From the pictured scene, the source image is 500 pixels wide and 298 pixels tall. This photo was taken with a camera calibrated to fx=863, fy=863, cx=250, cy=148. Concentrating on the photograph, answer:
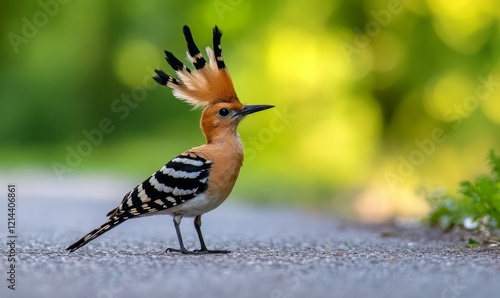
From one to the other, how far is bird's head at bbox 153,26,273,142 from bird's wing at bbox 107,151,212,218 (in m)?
0.36

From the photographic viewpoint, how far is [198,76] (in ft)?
22.5

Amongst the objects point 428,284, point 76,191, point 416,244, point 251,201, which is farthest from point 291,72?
point 428,284

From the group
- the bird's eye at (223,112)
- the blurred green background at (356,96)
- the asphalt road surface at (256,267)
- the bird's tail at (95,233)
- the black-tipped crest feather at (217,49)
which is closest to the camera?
the asphalt road surface at (256,267)

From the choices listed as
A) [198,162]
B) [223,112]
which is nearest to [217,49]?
[223,112]

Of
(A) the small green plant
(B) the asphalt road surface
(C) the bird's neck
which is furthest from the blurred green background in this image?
(C) the bird's neck

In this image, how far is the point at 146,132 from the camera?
28891mm

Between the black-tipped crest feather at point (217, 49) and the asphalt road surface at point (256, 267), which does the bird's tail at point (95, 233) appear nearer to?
the asphalt road surface at point (256, 267)

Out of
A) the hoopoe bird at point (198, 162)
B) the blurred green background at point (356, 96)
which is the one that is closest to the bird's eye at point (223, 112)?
the hoopoe bird at point (198, 162)

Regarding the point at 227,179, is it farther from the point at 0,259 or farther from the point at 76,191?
the point at 76,191

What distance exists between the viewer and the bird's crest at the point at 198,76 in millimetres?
6809

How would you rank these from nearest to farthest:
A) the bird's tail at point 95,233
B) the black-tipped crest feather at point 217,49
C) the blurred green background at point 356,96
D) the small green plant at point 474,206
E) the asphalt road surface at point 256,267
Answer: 1. the asphalt road surface at point 256,267
2. the bird's tail at point 95,233
3. the black-tipped crest feather at point 217,49
4. the small green plant at point 474,206
5. the blurred green background at point 356,96

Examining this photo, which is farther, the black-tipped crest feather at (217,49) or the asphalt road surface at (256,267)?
the black-tipped crest feather at (217,49)

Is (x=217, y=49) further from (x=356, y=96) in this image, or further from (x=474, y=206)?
(x=356, y=96)

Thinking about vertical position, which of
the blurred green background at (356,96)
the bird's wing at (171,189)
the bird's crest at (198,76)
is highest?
the blurred green background at (356,96)
